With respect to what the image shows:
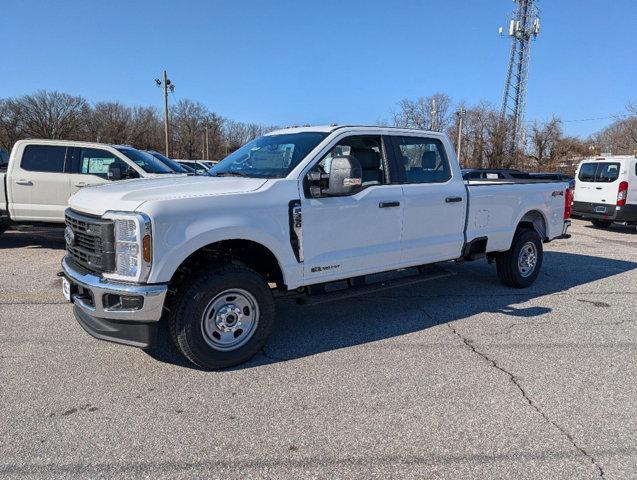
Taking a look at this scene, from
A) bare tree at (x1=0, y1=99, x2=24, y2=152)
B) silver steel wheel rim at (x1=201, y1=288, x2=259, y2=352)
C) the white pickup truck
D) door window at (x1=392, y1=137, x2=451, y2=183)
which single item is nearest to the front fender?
the white pickup truck

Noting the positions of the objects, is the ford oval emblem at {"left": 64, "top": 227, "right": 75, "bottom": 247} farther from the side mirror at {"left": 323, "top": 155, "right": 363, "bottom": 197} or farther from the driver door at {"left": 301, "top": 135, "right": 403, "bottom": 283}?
the side mirror at {"left": 323, "top": 155, "right": 363, "bottom": 197}

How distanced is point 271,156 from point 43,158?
642 cm

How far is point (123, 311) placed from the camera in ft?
12.1

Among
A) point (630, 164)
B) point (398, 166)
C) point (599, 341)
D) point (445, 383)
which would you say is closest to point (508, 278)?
point (599, 341)

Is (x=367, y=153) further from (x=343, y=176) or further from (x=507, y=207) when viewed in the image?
(x=507, y=207)

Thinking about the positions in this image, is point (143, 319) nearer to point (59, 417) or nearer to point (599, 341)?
point (59, 417)

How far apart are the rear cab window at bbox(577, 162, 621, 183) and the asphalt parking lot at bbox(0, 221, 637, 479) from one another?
953 cm

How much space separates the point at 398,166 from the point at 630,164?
37.2ft

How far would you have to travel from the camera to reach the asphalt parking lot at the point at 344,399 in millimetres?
2881

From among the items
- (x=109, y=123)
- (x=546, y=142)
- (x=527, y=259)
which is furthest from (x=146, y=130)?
(x=527, y=259)

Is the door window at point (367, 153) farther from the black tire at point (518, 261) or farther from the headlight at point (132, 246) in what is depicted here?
the black tire at point (518, 261)

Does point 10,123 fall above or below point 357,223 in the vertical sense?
above

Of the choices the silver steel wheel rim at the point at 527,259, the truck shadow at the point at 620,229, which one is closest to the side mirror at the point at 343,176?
the silver steel wheel rim at the point at 527,259

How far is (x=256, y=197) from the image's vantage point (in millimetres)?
4133
